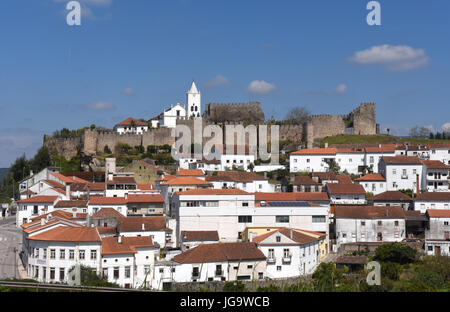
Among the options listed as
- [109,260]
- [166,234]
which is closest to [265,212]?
[166,234]

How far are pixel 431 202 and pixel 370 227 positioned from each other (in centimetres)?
727

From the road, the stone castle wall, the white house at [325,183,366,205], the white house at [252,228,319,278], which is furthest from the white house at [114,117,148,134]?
the white house at [252,228,319,278]

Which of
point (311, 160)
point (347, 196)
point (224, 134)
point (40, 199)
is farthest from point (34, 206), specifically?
point (224, 134)

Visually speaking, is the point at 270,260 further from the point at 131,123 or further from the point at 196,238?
the point at 131,123

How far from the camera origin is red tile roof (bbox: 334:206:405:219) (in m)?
37.4

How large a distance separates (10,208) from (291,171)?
97.6 feet

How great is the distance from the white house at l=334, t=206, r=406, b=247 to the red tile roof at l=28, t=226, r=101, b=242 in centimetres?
1758

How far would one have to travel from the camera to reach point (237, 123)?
71500mm

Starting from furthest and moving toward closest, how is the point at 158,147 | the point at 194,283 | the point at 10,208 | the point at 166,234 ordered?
the point at 158,147 < the point at 10,208 < the point at 166,234 < the point at 194,283

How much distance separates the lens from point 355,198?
4328cm

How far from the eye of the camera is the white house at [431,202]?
4119 cm

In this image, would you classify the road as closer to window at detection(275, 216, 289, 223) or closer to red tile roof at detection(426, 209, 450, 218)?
window at detection(275, 216, 289, 223)
